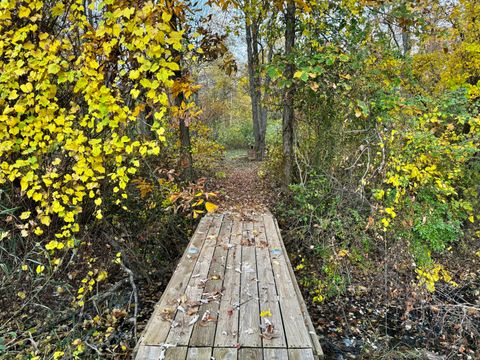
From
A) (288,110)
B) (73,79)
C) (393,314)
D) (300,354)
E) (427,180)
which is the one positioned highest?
(73,79)

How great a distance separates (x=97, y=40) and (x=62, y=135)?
88 centimetres

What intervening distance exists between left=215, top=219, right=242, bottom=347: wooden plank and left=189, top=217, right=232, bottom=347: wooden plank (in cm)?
4

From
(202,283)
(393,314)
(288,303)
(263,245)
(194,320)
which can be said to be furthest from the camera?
(393,314)

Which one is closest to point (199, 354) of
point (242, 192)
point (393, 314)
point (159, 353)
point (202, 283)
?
point (159, 353)

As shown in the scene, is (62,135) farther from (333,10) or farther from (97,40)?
(333,10)

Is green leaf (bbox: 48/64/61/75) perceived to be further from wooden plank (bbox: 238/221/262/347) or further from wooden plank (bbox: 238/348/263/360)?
wooden plank (bbox: 238/348/263/360)

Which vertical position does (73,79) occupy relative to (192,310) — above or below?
above

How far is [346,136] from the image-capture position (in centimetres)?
531

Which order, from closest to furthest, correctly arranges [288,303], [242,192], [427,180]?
[288,303] < [427,180] < [242,192]

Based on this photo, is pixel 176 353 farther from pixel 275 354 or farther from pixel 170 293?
pixel 170 293

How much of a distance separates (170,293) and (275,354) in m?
1.09

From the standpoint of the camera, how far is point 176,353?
206 centimetres

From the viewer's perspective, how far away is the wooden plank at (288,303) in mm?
2197

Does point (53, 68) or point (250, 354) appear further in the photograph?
point (53, 68)
